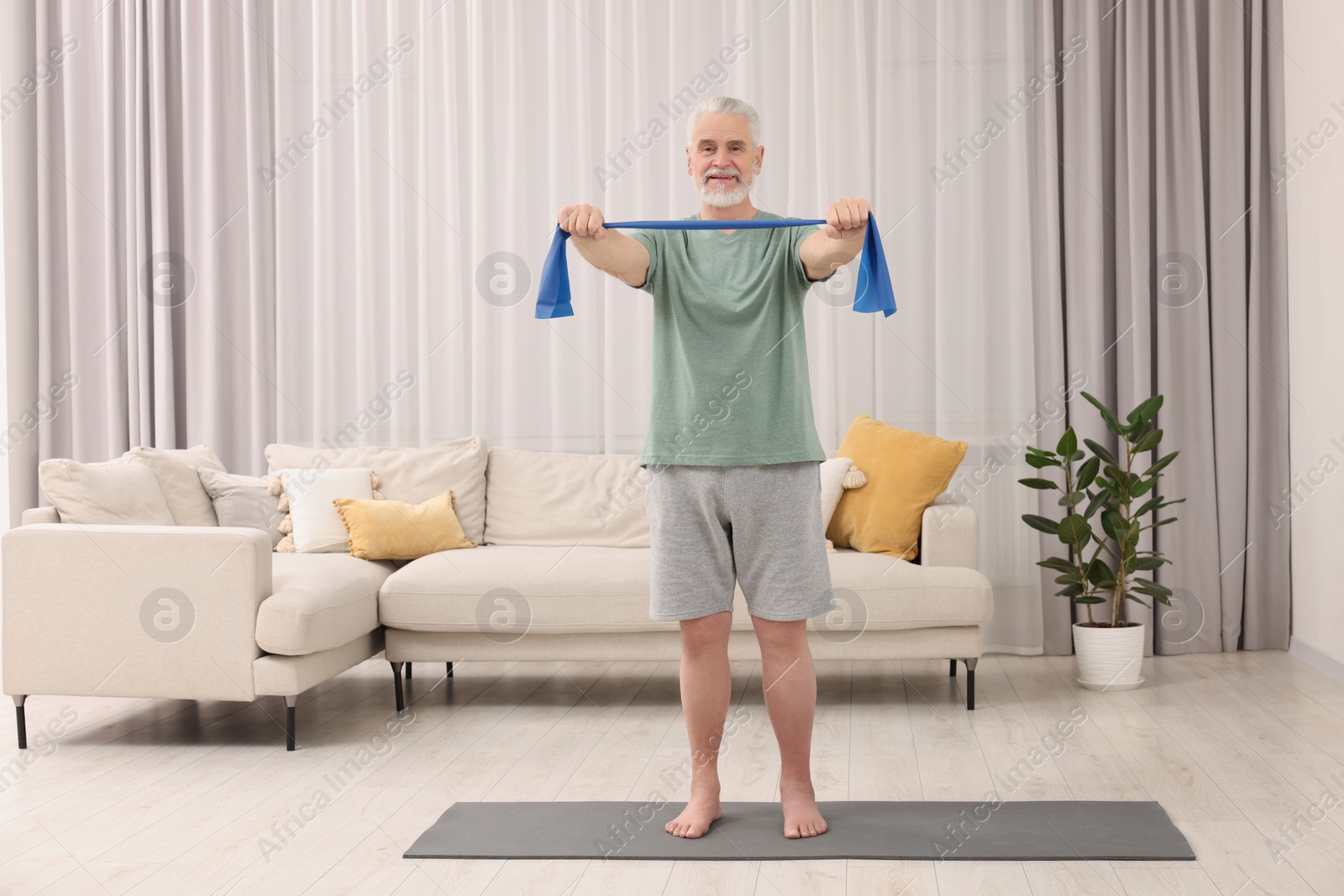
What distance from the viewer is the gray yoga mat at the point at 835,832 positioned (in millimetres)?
2029

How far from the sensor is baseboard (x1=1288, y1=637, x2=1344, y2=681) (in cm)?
348

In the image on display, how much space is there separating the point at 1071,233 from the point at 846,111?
3.01 ft

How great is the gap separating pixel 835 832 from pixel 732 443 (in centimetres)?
78

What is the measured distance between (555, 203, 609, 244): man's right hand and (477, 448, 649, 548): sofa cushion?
185 cm

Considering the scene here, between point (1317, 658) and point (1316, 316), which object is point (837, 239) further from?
point (1317, 658)

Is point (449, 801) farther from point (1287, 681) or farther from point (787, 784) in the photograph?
point (1287, 681)

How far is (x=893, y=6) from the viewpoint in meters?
4.04

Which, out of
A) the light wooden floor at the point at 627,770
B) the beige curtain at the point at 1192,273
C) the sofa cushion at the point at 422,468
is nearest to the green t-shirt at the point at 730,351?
the light wooden floor at the point at 627,770

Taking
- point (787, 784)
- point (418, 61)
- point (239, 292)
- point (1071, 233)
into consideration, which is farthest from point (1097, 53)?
point (239, 292)

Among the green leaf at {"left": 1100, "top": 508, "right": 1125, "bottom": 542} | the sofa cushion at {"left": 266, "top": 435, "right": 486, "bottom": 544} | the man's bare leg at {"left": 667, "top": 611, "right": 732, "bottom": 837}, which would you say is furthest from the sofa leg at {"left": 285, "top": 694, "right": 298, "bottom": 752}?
the green leaf at {"left": 1100, "top": 508, "right": 1125, "bottom": 542}

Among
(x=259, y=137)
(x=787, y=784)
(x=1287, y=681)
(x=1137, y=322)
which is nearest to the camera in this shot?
(x=787, y=784)

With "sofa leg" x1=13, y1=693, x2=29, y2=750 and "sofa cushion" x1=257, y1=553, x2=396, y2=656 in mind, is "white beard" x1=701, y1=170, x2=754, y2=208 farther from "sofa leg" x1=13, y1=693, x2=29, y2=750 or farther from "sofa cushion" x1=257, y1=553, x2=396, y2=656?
"sofa leg" x1=13, y1=693, x2=29, y2=750

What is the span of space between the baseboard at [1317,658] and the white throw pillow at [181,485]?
11.7 feet

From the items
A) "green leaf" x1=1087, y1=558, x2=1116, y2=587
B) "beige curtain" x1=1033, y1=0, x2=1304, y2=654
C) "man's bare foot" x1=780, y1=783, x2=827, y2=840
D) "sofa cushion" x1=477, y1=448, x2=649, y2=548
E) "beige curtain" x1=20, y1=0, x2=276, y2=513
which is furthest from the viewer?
"beige curtain" x1=20, y1=0, x2=276, y2=513
